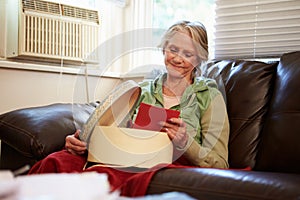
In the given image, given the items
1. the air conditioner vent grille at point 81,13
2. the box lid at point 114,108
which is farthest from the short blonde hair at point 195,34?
the air conditioner vent grille at point 81,13

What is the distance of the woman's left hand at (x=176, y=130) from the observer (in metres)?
1.28

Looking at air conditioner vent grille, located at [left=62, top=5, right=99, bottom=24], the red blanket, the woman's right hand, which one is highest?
air conditioner vent grille, located at [left=62, top=5, right=99, bottom=24]

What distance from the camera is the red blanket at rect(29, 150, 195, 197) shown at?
1.10 metres

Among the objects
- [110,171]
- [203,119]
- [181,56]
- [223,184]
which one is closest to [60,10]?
[181,56]

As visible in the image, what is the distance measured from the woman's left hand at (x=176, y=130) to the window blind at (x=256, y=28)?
909mm

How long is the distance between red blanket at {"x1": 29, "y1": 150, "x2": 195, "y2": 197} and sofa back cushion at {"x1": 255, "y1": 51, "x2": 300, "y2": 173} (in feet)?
1.33

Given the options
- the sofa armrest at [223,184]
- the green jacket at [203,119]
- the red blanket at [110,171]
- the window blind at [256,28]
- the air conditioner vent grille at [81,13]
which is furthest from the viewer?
the air conditioner vent grille at [81,13]

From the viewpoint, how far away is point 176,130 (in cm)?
129

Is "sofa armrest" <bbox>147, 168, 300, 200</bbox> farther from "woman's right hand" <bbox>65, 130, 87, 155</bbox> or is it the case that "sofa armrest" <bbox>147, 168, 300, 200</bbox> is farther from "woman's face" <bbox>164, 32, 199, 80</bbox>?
"woman's face" <bbox>164, 32, 199, 80</bbox>

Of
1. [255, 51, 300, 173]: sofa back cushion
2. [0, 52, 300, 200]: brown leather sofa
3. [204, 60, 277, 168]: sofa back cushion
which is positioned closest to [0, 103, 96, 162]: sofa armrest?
[0, 52, 300, 200]: brown leather sofa

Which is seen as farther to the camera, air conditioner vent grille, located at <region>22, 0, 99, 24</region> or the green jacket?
air conditioner vent grille, located at <region>22, 0, 99, 24</region>

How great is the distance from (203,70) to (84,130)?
2.17ft

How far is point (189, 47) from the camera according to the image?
62.2 inches

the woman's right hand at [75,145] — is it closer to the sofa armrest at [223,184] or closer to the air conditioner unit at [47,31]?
the sofa armrest at [223,184]
